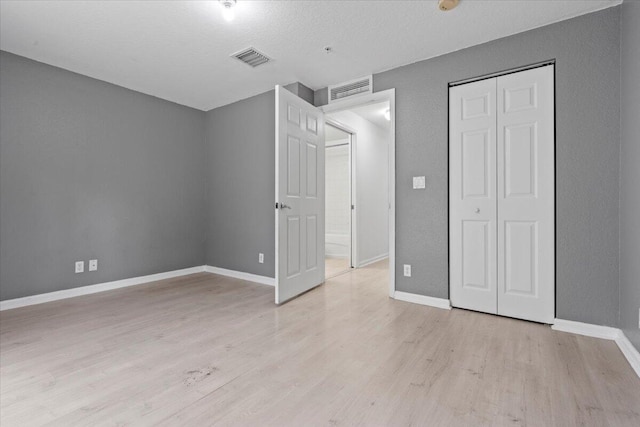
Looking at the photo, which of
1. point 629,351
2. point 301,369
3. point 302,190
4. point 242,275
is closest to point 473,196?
point 629,351

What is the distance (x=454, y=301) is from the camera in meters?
2.83

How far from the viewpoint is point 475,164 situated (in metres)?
2.72

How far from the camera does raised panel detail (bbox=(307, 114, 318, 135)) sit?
3444mm

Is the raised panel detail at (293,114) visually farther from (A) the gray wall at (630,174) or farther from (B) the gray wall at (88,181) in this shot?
(A) the gray wall at (630,174)

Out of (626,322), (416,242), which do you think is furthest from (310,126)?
(626,322)

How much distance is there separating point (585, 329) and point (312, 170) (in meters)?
2.79

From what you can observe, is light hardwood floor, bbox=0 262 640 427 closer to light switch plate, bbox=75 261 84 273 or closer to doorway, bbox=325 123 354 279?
light switch plate, bbox=75 261 84 273

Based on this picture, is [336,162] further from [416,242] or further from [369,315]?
[369,315]

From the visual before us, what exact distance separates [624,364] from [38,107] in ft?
17.1

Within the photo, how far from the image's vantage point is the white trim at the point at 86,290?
Result: 2.88 meters

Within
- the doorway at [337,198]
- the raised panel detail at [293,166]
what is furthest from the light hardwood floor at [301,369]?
the doorway at [337,198]

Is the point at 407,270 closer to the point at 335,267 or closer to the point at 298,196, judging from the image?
the point at 298,196

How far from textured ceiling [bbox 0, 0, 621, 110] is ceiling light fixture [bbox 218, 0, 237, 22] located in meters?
0.06

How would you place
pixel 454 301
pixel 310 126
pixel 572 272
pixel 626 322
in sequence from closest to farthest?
pixel 626 322
pixel 572 272
pixel 454 301
pixel 310 126
